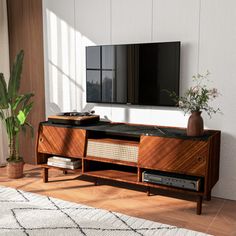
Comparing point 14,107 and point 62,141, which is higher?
point 14,107

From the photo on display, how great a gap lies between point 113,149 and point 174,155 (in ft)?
2.10

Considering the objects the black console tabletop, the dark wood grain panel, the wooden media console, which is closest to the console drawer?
the wooden media console

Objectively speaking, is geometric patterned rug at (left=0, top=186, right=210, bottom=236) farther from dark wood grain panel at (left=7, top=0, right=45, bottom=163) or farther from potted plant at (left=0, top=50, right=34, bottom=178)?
dark wood grain panel at (left=7, top=0, right=45, bottom=163)

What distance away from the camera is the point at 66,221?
8.66 feet

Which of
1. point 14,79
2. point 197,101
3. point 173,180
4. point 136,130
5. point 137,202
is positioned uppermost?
point 14,79

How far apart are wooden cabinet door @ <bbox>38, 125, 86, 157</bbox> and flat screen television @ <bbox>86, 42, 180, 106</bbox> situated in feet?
1.79

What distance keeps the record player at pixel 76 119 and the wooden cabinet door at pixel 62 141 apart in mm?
78

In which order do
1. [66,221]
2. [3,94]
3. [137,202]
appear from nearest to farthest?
[66,221]
[137,202]
[3,94]

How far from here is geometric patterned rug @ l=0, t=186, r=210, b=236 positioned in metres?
2.46

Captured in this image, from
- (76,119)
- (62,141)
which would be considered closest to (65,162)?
(62,141)

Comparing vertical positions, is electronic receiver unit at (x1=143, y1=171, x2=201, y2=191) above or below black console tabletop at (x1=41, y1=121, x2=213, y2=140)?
below

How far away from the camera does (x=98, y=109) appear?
3809mm

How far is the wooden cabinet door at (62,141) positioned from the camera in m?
3.35

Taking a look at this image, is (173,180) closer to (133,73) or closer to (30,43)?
(133,73)
